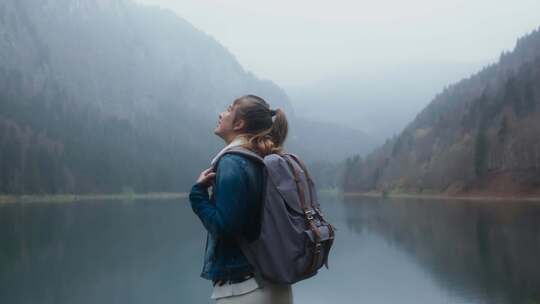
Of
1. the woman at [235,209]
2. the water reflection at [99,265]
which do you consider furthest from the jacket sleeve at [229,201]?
the water reflection at [99,265]

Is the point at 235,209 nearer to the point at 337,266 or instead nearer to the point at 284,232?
the point at 284,232

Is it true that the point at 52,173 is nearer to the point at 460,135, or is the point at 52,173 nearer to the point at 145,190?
the point at 145,190

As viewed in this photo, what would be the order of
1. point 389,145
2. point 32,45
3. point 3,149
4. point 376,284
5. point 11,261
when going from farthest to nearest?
point 32,45 → point 389,145 → point 3,149 → point 11,261 → point 376,284

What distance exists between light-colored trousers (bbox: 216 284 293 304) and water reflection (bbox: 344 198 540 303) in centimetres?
1266

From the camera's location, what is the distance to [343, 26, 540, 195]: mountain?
75625mm

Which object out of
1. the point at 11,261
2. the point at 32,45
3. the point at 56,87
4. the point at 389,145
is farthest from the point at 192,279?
the point at 32,45

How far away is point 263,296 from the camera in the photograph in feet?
12.1

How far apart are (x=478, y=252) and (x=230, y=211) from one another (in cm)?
2186

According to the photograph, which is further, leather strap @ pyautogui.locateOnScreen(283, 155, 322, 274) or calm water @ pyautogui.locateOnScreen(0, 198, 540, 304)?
calm water @ pyautogui.locateOnScreen(0, 198, 540, 304)

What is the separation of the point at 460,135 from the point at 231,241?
355ft

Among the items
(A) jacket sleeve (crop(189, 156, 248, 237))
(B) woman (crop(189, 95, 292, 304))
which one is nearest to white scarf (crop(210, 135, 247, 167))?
(B) woman (crop(189, 95, 292, 304))

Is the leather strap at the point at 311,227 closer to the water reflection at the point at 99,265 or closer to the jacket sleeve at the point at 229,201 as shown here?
the jacket sleeve at the point at 229,201

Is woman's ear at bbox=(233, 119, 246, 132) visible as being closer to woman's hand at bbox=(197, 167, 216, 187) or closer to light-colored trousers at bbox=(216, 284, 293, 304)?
woman's hand at bbox=(197, 167, 216, 187)

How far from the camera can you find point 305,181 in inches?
147
